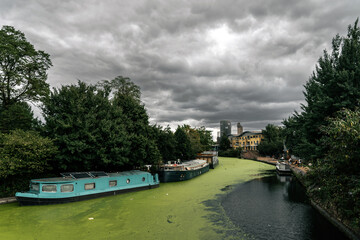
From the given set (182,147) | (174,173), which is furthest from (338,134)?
(182,147)

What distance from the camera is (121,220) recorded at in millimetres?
14500

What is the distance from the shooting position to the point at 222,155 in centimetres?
10769

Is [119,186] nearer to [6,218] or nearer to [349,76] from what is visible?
[6,218]

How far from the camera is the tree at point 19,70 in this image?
858 inches

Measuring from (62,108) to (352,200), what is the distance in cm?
2385

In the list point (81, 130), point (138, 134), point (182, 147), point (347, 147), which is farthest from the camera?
point (182, 147)

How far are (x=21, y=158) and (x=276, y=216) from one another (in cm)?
2143

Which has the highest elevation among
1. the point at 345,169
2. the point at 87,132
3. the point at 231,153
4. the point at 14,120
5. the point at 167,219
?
the point at 14,120

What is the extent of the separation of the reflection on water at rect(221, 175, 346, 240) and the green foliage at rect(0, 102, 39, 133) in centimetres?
2142

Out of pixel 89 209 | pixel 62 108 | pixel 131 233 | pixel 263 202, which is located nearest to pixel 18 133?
pixel 62 108

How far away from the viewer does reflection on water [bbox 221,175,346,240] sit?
12625 millimetres

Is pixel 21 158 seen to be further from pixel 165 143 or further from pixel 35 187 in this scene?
pixel 165 143

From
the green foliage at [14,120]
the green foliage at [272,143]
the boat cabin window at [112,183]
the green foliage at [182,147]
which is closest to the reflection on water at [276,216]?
the boat cabin window at [112,183]

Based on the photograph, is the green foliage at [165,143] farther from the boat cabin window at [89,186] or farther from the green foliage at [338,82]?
the green foliage at [338,82]
